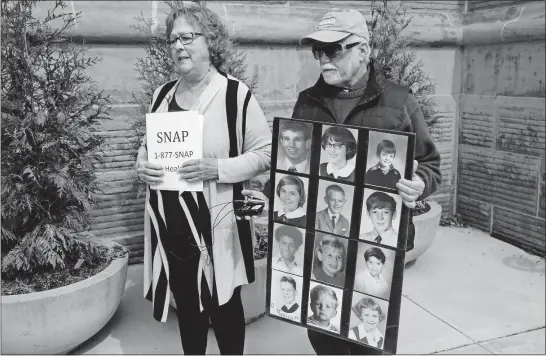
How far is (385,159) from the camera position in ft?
6.34

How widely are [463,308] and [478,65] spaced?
9.44 feet

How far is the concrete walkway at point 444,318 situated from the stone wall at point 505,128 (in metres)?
0.54

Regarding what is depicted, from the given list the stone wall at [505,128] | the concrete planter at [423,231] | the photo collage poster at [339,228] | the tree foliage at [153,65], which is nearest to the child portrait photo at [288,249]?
the photo collage poster at [339,228]

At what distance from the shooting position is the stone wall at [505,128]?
505 centimetres

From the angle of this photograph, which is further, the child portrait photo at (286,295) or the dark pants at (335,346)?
the dark pants at (335,346)

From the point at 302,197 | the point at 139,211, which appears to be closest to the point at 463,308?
the point at 302,197

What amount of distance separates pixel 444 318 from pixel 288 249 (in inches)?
84.5

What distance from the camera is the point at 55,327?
10.0 feet

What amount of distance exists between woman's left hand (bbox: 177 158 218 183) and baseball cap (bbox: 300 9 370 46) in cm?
71

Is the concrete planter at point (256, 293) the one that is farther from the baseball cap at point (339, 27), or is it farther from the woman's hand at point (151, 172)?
the baseball cap at point (339, 27)

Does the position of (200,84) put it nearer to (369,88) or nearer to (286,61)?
(369,88)

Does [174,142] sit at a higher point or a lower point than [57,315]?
higher

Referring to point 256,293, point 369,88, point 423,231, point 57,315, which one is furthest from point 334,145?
point 423,231

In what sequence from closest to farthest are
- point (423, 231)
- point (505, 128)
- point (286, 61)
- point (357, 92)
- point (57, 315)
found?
point (357, 92), point (57, 315), point (423, 231), point (286, 61), point (505, 128)
